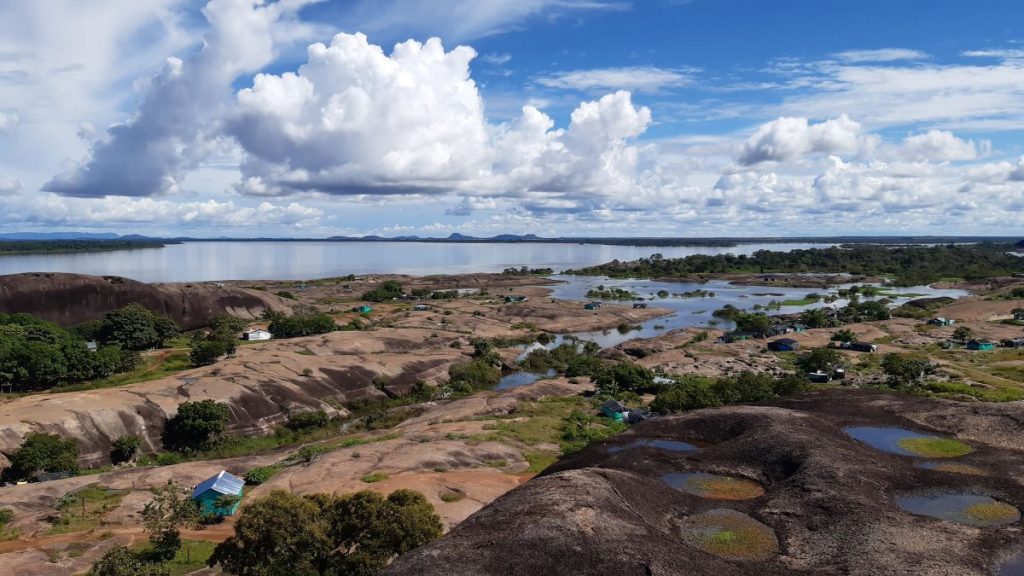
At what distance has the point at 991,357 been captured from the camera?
231ft

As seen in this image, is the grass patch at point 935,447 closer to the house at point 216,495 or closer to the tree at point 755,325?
the house at point 216,495

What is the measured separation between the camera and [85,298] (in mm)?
77938

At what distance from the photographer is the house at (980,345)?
75694 mm

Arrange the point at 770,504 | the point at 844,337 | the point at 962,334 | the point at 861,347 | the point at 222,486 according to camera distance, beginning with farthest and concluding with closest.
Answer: the point at 962,334 → the point at 844,337 → the point at 861,347 → the point at 222,486 → the point at 770,504

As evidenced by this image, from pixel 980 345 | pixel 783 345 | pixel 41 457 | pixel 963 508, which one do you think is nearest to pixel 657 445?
pixel 963 508

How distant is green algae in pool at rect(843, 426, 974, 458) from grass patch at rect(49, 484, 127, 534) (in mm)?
41817

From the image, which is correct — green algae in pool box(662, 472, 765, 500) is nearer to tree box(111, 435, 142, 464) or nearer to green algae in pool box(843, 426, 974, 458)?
green algae in pool box(843, 426, 974, 458)

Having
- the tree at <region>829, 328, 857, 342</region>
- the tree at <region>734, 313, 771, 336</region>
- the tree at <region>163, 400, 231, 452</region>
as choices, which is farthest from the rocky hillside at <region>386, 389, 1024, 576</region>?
the tree at <region>734, 313, 771, 336</region>

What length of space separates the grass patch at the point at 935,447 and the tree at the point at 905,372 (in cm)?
2483

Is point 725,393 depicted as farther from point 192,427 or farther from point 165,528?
point 192,427

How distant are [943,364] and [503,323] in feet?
210

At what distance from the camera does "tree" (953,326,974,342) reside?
81812 millimetres

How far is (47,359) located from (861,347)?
302 ft

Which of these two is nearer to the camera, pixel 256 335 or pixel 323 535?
pixel 323 535
